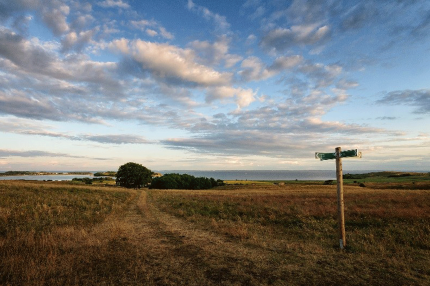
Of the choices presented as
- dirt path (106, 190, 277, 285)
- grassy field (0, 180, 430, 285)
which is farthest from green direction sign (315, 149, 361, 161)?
dirt path (106, 190, 277, 285)

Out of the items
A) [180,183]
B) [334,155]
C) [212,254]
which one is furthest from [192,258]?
[180,183]

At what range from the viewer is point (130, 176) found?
252ft

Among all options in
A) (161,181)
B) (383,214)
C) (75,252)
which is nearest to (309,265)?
(75,252)

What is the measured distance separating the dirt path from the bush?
87682 mm

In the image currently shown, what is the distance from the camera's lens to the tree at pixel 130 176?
76.9 m

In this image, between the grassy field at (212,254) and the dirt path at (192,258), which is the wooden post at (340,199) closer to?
the grassy field at (212,254)

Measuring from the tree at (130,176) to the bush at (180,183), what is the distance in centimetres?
1916

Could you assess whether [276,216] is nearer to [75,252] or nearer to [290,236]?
[290,236]

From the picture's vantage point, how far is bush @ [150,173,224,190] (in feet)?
322

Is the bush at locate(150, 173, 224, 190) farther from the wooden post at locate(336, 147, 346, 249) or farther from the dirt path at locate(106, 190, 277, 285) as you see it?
the wooden post at locate(336, 147, 346, 249)

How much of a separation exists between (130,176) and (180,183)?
1214 inches

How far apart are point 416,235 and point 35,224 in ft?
68.4

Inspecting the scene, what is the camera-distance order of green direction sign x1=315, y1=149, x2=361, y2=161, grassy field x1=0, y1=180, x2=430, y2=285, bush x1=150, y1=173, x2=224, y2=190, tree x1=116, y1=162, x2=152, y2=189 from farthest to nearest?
bush x1=150, y1=173, x2=224, y2=190 → tree x1=116, y1=162, x2=152, y2=189 → green direction sign x1=315, y1=149, x2=361, y2=161 → grassy field x1=0, y1=180, x2=430, y2=285

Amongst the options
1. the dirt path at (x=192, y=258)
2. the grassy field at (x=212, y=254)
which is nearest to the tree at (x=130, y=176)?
the grassy field at (x=212, y=254)
